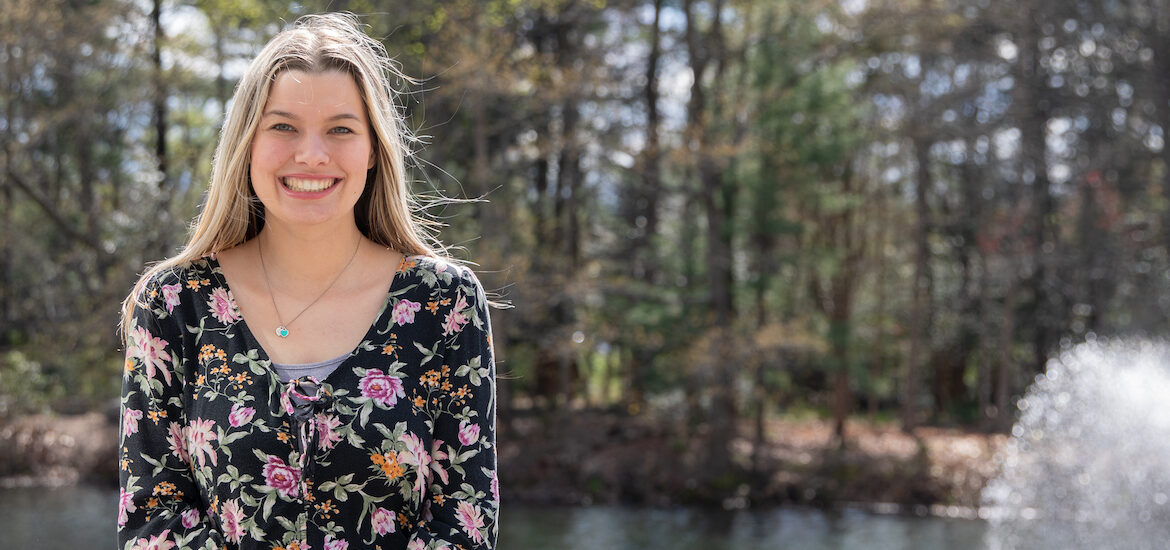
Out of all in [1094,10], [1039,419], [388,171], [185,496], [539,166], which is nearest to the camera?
[185,496]

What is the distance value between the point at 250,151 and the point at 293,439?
48 centimetres

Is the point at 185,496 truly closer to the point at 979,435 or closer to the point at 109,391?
the point at 109,391

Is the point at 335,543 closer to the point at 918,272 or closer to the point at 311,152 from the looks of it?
the point at 311,152

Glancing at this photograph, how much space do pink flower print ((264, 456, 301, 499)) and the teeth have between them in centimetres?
44

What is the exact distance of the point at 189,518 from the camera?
5.53 ft

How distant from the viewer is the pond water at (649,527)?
40.4ft

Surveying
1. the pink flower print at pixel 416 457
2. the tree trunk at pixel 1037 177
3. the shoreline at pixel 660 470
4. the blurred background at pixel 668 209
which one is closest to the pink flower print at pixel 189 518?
the pink flower print at pixel 416 457

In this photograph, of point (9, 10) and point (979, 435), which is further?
point (979, 435)

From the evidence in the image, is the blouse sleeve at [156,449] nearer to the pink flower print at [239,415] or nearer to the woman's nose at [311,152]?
the pink flower print at [239,415]

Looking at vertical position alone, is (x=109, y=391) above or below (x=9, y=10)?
below

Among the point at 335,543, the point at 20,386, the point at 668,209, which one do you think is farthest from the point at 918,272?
the point at 335,543

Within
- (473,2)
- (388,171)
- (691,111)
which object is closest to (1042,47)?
(691,111)

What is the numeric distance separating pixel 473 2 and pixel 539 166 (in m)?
6.32

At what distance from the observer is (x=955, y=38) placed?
17906 mm
